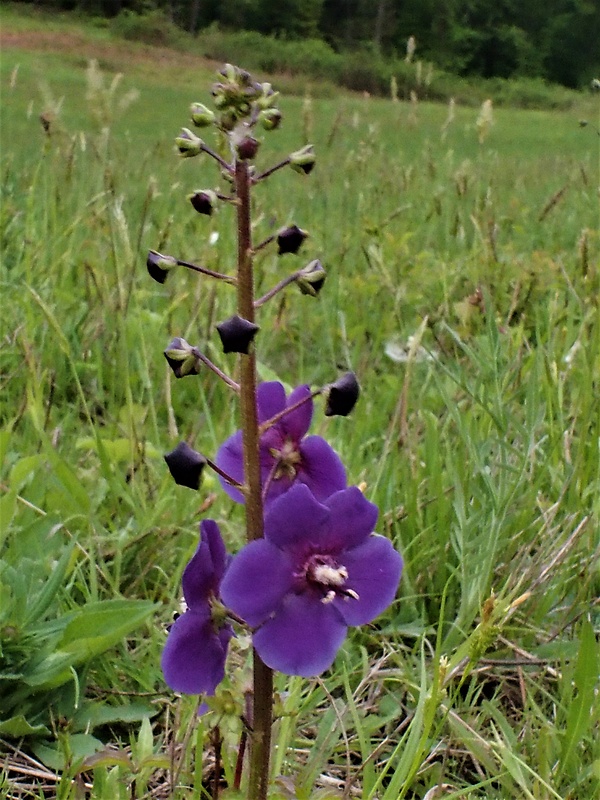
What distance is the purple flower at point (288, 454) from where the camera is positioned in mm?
936

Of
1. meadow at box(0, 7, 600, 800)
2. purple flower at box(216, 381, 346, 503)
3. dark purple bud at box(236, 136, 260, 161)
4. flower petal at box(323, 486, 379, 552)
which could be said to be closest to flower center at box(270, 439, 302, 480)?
purple flower at box(216, 381, 346, 503)

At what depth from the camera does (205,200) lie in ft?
2.85

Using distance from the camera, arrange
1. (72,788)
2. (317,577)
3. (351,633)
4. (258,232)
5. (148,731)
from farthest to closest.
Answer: (258,232)
(351,633)
(148,731)
(72,788)
(317,577)

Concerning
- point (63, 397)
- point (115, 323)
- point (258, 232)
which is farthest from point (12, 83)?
point (63, 397)

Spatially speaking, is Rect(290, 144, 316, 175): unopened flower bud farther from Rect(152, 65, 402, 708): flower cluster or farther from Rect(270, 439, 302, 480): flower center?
Rect(270, 439, 302, 480): flower center

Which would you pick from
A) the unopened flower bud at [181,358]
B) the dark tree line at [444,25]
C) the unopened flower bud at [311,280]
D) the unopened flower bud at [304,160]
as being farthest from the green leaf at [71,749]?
the dark tree line at [444,25]

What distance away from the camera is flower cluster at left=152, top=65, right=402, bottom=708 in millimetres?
799

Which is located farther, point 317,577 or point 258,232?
point 258,232

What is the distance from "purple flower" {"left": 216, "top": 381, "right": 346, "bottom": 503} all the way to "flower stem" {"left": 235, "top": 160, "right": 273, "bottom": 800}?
0.07 m

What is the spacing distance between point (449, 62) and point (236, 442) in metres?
39.9

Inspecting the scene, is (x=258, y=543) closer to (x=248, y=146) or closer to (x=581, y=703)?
(x=248, y=146)

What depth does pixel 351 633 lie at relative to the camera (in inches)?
54.1

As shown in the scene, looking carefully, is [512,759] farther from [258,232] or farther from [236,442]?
[258,232]

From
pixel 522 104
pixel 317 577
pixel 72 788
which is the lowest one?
pixel 522 104
